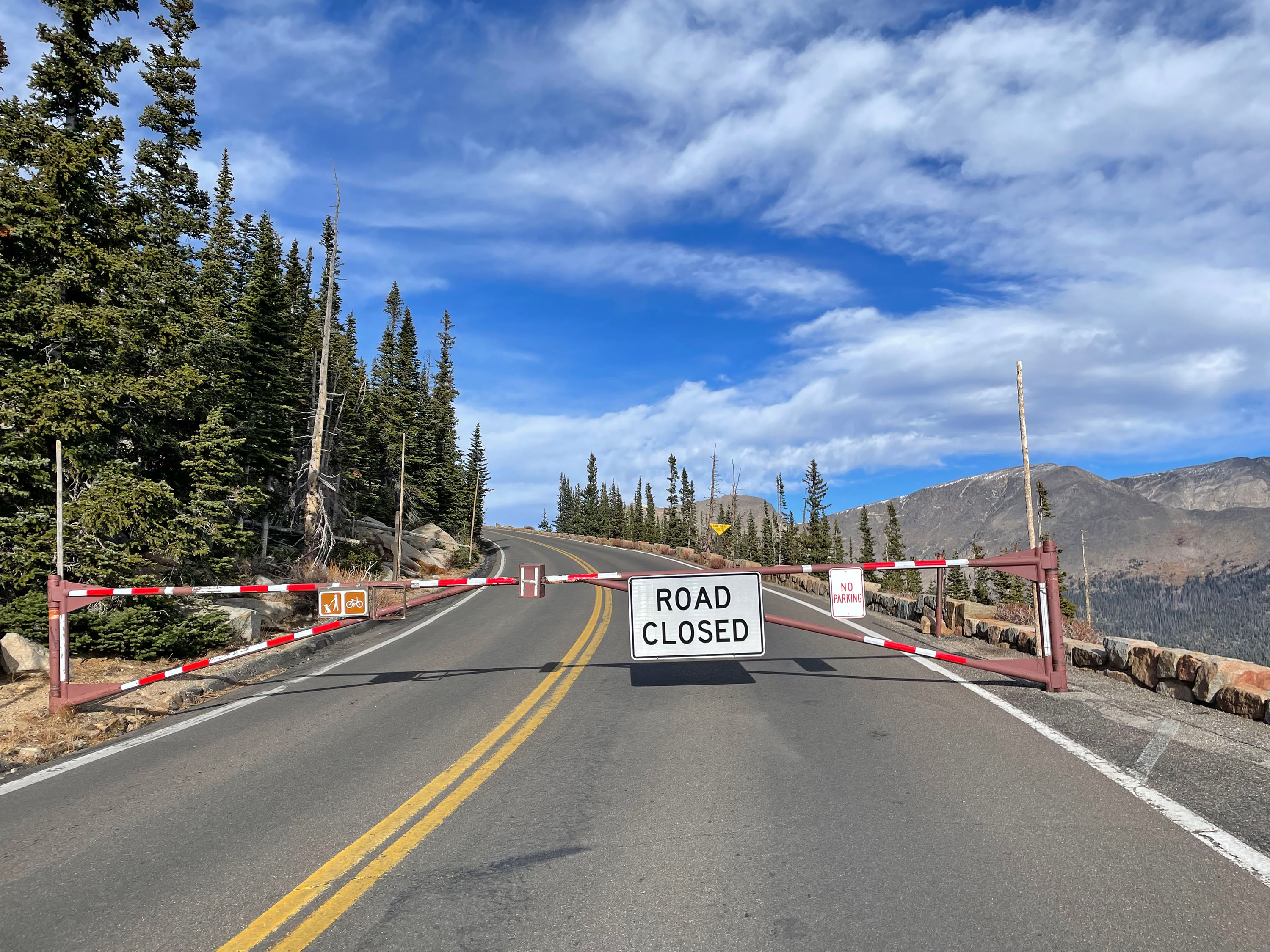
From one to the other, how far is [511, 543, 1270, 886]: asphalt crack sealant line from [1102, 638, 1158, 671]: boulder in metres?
2.13

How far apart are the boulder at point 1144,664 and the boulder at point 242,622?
13.1 metres

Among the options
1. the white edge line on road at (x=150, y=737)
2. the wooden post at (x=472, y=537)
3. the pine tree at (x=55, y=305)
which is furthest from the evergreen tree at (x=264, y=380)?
the wooden post at (x=472, y=537)

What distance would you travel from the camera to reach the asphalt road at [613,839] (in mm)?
3160

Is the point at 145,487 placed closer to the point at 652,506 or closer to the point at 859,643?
the point at 859,643

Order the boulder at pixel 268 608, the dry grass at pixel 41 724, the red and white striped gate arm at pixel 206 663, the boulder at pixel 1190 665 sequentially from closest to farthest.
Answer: the dry grass at pixel 41 724, the boulder at pixel 1190 665, the red and white striped gate arm at pixel 206 663, the boulder at pixel 268 608

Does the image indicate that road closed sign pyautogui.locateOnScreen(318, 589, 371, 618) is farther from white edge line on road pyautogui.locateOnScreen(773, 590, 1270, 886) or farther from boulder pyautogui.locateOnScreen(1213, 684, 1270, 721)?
boulder pyautogui.locateOnScreen(1213, 684, 1270, 721)

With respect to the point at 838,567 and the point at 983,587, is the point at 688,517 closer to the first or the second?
the point at 983,587

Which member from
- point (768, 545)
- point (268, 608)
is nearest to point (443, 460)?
point (268, 608)

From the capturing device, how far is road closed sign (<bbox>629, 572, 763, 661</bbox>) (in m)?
8.41

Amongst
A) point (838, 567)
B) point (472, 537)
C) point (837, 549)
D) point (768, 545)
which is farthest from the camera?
point (768, 545)

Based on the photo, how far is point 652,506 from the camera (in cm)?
Answer: 14650

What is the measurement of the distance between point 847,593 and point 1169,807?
4.44 metres

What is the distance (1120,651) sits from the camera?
28.4ft

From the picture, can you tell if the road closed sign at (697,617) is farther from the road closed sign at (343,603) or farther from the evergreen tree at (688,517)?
the evergreen tree at (688,517)
